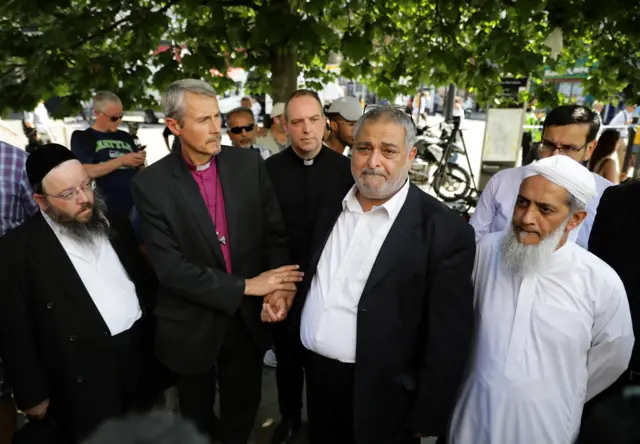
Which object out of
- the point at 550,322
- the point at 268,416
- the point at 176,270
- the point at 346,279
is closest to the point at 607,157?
the point at 550,322

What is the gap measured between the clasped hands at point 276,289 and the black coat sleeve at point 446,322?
0.72 meters

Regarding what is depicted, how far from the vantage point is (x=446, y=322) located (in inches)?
69.8

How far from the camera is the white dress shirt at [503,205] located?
2.51 metres

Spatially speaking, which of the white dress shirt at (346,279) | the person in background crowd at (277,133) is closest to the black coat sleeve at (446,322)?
the white dress shirt at (346,279)

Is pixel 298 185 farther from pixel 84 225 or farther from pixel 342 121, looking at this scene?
pixel 84 225

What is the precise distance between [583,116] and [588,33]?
311 cm

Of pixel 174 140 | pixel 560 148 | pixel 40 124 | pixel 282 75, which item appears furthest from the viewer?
pixel 40 124

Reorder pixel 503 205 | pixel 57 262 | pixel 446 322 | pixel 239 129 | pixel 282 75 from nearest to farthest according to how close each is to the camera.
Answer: pixel 446 322, pixel 57 262, pixel 503 205, pixel 239 129, pixel 282 75

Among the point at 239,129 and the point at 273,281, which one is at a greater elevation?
the point at 239,129

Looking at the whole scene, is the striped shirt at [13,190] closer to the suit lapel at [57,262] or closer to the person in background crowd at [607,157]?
the suit lapel at [57,262]

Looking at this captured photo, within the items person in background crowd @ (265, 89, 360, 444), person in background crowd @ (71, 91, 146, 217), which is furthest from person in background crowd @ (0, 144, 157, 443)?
person in background crowd @ (71, 91, 146, 217)

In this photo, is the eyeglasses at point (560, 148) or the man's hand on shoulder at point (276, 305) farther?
the eyeglasses at point (560, 148)

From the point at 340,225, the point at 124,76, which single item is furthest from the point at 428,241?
the point at 124,76

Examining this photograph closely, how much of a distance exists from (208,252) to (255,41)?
6.92ft
